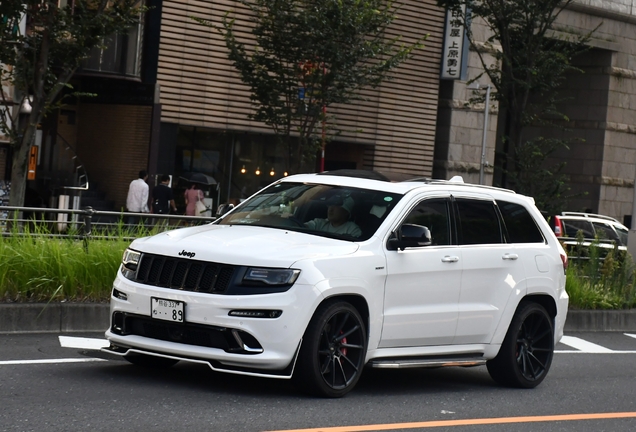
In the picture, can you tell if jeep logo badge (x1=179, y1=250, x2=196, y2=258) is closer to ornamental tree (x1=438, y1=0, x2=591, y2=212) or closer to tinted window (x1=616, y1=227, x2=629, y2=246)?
ornamental tree (x1=438, y1=0, x2=591, y2=212)

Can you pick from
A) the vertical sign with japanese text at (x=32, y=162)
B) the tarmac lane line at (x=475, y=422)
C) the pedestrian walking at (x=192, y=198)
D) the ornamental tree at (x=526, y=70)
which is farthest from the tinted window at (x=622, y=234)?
the tarmac lane line at (x=475, y=422)

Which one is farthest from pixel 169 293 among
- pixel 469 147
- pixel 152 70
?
pixel 469 147

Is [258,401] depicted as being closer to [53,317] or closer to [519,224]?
[519,224]

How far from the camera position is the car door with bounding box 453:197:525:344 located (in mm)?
9664

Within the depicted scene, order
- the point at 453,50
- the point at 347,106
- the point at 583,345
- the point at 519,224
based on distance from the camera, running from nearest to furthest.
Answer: the point at 519,224 → the point at 583,345 → the point at 347,106 → the point at 453,50

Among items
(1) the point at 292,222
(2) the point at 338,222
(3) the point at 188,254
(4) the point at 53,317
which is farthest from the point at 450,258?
(4) the point at 53,317

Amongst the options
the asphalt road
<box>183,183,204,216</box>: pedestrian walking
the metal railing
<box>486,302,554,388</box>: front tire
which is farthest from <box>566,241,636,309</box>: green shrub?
<box>183,183,204,216</box>: pedestrian walking

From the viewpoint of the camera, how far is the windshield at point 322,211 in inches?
360

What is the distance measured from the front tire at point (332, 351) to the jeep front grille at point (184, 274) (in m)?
0.70

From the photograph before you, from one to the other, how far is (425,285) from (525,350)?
5.32 feet

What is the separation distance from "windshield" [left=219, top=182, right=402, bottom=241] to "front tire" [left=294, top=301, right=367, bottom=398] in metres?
0.71

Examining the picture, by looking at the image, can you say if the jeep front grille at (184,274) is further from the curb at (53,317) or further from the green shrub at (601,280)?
the green shrub at (601,280)

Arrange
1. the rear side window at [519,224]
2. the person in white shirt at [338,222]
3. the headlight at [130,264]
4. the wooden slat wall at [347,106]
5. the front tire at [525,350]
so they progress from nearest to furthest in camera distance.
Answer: the headlight at [130,264] → the person in white shirt at [338,222] → the front tire at [525,350] → the rear side window at [519,224] → the wooden slat wall at [347,106]

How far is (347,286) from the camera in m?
8.48
